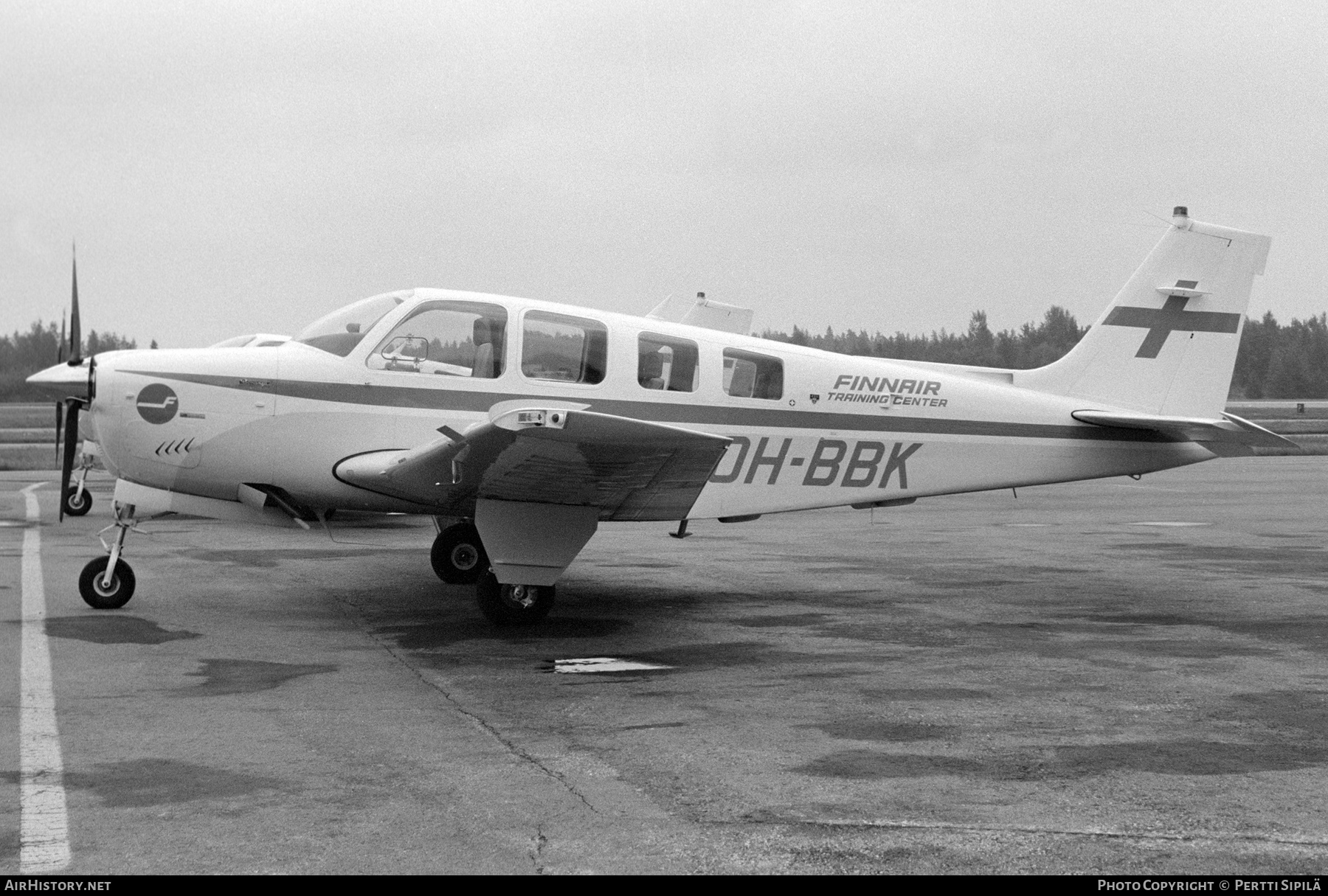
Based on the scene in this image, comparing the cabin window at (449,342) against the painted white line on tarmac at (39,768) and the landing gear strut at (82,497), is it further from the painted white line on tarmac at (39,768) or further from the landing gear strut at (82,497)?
the landing gear strut at (82,497)

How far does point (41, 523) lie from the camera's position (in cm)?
1691

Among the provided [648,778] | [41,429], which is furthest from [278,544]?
[41,429]

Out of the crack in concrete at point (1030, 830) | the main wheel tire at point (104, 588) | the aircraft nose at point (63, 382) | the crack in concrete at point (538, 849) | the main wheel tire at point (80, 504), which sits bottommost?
the main wheel tire at point (80, 504)

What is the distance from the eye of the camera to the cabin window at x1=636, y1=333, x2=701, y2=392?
999 centimetres

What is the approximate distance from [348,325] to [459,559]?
2.57 metres

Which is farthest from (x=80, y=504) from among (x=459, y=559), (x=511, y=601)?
(x=511, y=601)

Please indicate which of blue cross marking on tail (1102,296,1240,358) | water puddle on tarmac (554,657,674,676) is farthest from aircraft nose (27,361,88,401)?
blue cross marking on tail (1102,296,1240,358)

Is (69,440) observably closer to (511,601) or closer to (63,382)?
(63,382)

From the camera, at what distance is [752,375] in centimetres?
1031

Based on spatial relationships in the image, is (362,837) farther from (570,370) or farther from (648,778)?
(570,370)

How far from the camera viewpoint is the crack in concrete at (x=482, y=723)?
5.18 m

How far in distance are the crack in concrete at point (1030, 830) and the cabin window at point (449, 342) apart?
5.69 meters

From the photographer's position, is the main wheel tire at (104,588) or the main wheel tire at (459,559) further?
the main wheel tire at (459,559)

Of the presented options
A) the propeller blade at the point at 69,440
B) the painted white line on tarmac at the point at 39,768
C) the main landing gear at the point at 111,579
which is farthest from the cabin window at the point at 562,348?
the painted white line on tarmac at the point at 39,768
